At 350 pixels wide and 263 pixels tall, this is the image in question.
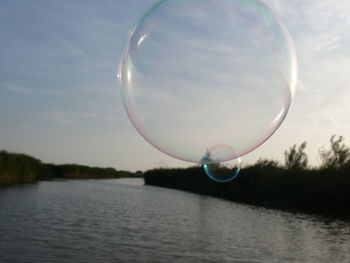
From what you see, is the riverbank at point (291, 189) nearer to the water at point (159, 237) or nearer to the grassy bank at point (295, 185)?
the grassy bank at point (295, 185)

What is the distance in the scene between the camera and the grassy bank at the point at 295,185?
103 feet

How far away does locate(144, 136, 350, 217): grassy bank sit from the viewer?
103 ft

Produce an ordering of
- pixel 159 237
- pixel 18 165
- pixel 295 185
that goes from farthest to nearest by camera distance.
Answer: pixel 18 165 < pixel 295 185 < pixel 159 237

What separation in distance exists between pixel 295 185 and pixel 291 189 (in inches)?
22.6

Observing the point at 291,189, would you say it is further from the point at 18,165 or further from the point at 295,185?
the point at 18,165

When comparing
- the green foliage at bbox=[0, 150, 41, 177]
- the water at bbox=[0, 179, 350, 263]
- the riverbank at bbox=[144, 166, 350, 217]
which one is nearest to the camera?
the water at bbox=[0, 179, 350, 263]

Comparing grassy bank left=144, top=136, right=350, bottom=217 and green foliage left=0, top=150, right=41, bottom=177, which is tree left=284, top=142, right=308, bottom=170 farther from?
green foliage left=0, top=150, right=41, bottom=177

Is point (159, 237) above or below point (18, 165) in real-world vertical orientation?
below

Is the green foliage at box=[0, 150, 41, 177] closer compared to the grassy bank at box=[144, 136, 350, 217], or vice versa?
the grassy bank at box=[144, 136, 350, 217]

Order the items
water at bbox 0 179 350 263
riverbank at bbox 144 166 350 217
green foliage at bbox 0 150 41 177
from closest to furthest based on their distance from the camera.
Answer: water at bbox 0 179 350 263 → riverbank at bbox 144 166 350 217 → green foliage at bbox 0 150 41 177

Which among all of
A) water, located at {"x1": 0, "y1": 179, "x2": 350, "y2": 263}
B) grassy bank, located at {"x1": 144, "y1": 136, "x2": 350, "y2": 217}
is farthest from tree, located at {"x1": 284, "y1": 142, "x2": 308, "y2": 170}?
water, located at {"x1": 0, "y1": 179, "x2": 350, "y2": 263}

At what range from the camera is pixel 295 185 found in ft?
119

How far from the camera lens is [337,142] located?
43438mm

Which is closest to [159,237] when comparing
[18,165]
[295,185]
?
[295,185]
